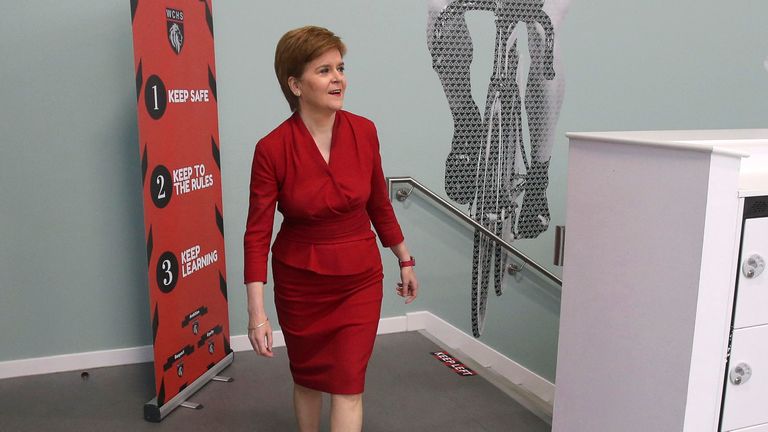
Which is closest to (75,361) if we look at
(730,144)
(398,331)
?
(398,331)

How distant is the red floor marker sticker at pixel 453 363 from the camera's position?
3686mm

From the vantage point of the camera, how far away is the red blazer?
7.33ft

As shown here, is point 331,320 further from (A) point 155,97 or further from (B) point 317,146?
(A) point 155,97

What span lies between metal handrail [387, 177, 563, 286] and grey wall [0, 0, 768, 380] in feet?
0.27

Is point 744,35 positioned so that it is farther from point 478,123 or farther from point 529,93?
point 478,123

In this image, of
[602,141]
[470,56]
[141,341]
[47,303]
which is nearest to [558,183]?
[470,56]

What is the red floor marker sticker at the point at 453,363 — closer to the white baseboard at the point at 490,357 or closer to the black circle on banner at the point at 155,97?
the white baseboard at the point at 490,357

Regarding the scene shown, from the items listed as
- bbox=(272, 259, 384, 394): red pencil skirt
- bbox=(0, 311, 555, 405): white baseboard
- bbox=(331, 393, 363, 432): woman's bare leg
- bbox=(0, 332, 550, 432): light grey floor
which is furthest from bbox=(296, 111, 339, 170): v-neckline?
bbox=(0, 311, 555, 405): white baseboard

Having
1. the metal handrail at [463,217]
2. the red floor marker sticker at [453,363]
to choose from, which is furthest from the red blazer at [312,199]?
the metal handrail at [463,217]

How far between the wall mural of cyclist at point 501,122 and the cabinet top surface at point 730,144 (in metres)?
2.04

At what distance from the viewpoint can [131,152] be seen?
12.1 ft

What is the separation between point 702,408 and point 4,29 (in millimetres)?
3386

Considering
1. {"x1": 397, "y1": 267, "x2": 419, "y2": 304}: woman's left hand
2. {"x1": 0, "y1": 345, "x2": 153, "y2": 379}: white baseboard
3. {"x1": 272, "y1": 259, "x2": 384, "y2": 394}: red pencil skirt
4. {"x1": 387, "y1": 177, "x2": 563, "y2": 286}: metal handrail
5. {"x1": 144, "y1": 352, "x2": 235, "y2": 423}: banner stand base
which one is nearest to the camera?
{"x1": 272, "y1": 259, "x2": 384, "y2": 394}: red pencil skirt

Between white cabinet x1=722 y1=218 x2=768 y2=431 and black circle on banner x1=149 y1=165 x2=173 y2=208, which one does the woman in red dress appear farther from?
white cabinet x1=722 y1=218 x2=768 y2=431
